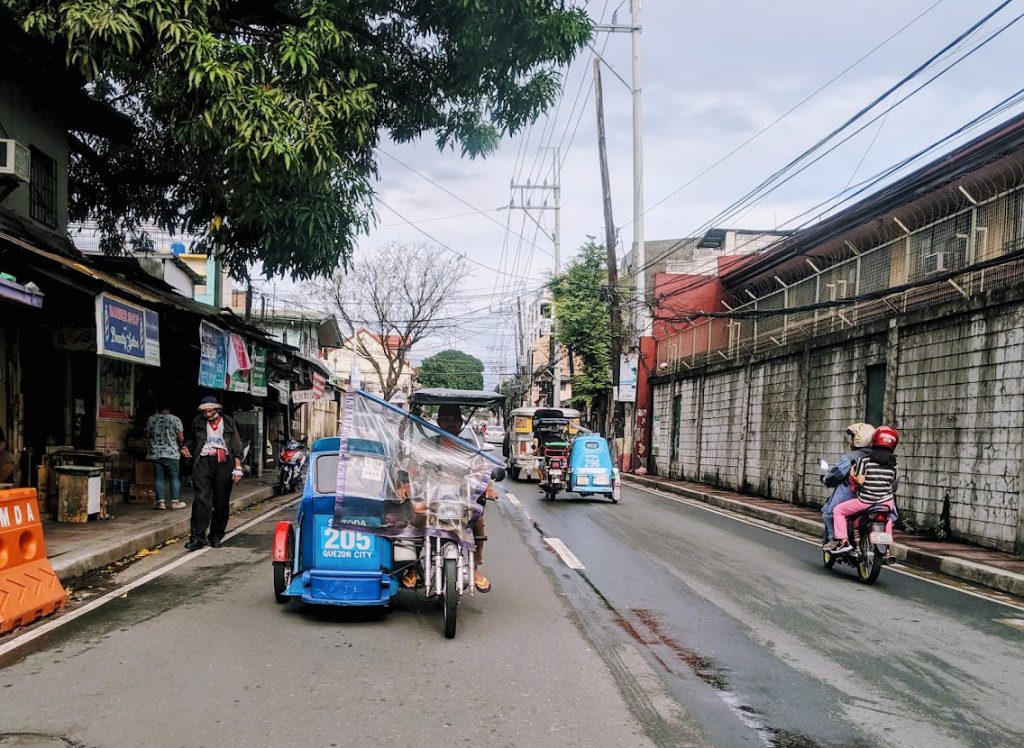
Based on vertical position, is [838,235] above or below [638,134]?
below

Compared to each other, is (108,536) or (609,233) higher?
(609,233)

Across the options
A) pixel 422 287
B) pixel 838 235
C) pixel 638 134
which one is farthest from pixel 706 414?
pixel 422 287

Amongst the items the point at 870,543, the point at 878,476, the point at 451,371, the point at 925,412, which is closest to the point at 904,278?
the point at 925,412

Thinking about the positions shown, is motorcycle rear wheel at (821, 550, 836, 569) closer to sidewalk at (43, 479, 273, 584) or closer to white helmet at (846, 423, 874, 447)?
white helmet at (846, 423, 874, 447)

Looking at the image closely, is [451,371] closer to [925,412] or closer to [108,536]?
[925,412]

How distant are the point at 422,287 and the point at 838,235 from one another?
88.4 feet

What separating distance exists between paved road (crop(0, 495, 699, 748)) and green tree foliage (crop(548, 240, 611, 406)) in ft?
112

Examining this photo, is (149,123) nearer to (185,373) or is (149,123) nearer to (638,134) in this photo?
(185,373)

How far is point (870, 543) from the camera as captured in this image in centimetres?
949

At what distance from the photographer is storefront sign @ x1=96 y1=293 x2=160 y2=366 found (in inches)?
416

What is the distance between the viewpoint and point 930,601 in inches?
345

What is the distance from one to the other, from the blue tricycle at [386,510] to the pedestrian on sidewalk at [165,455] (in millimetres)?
8204

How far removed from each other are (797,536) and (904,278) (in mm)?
5313

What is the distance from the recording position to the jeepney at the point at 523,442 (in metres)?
26.8
